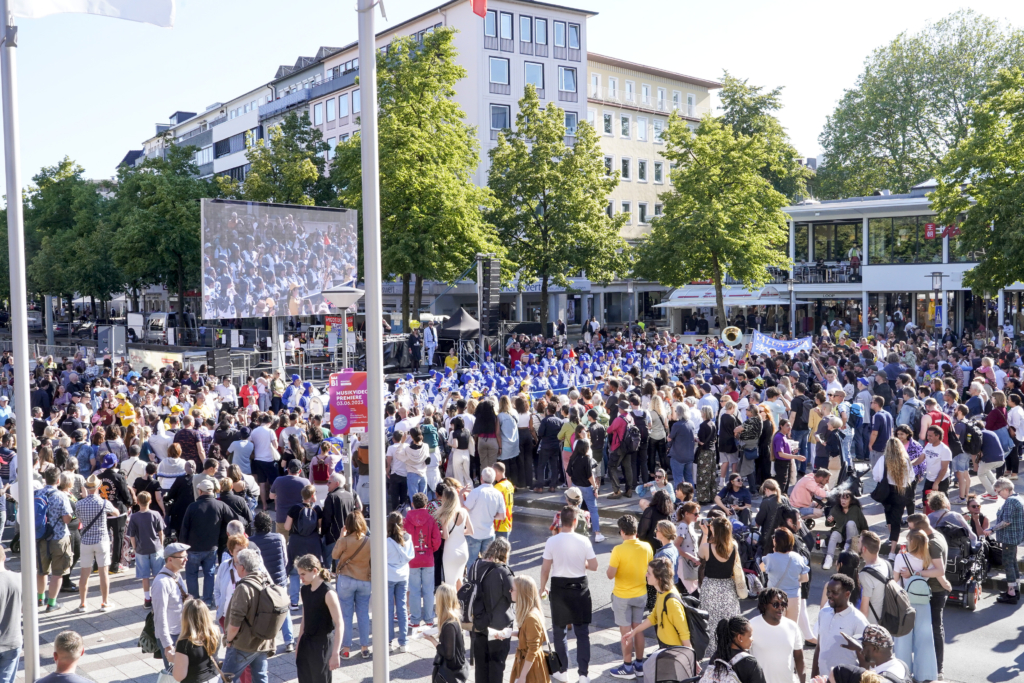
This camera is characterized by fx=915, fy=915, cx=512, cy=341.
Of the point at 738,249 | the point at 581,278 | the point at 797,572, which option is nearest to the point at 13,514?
the point at 797,572

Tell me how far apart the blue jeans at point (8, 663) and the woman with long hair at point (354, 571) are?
2640 millimetres

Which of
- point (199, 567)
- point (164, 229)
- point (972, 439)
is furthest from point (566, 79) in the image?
point (199, 567)

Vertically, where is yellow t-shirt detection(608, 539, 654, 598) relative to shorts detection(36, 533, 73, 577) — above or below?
above

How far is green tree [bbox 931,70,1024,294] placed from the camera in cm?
2542

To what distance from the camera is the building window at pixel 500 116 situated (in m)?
51.5

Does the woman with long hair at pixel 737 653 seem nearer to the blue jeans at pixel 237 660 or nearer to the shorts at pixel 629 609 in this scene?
the shorts at pixel 629 609

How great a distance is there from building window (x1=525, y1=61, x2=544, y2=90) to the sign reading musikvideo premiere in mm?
44001

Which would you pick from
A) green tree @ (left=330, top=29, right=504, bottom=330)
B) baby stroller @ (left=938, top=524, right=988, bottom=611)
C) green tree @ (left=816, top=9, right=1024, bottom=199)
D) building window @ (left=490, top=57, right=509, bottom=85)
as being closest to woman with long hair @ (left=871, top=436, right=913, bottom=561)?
baby stroller @ (left=938, top=524, right=988, bottom=611)

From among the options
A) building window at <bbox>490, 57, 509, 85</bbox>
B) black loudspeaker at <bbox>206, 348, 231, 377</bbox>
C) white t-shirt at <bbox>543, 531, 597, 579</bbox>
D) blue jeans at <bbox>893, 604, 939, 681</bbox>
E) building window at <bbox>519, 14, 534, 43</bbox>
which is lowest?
blue jeans at <bbox>893, 604, 939, 681</bbox>

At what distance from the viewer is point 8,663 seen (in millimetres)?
7348

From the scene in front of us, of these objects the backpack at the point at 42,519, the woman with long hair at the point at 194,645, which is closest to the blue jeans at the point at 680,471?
the backpack at the point at 42,519

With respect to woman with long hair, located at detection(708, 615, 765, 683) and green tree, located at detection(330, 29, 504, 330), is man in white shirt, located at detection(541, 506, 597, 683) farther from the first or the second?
green tree, located at detection(330, 29, 504, 330)

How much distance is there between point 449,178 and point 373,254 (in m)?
29.9

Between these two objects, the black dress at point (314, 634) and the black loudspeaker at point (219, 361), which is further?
the black loudspeaker at point (219, 361)
